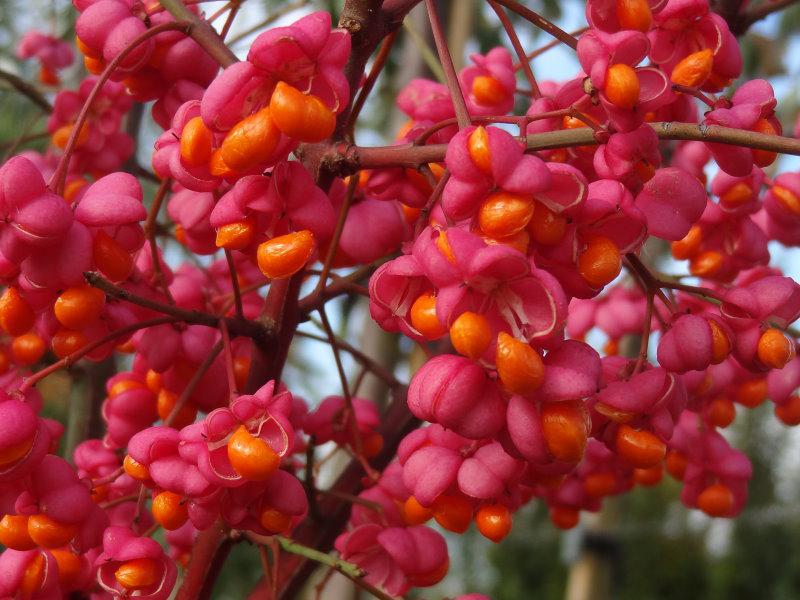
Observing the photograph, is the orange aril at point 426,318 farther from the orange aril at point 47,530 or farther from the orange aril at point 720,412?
the orange aril at point 720,412

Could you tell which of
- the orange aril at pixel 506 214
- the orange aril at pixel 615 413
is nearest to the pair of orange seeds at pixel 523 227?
the orange aril at pixel 506 214

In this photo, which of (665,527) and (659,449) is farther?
(665,527)

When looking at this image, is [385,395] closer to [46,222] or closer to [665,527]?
[46,222]

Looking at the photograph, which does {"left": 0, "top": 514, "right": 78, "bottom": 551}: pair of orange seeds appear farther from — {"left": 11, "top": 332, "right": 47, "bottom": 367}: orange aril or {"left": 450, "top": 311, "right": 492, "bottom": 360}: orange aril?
{"left": 450, "top": 311, "right": 492, "bottom": 360}: orange aril

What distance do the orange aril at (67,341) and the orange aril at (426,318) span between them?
0.76ft

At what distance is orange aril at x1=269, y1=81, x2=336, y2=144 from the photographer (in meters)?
0.45

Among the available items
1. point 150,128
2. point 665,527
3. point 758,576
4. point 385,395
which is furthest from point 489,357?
point 758,576

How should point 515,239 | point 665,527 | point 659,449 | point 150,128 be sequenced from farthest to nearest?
point 665,527 → point 150,128 → point 659,449 → point 515,239

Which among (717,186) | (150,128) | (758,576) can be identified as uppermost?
(150,128)

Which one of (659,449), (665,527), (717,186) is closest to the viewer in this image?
(659,449)

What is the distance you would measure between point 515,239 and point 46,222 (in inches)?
9.3

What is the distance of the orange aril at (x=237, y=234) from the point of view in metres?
0.51

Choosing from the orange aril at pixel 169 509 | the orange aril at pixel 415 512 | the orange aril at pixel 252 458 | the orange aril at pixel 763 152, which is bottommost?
the orange aril at pixel 169 509

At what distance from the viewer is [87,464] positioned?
0.69 meters
